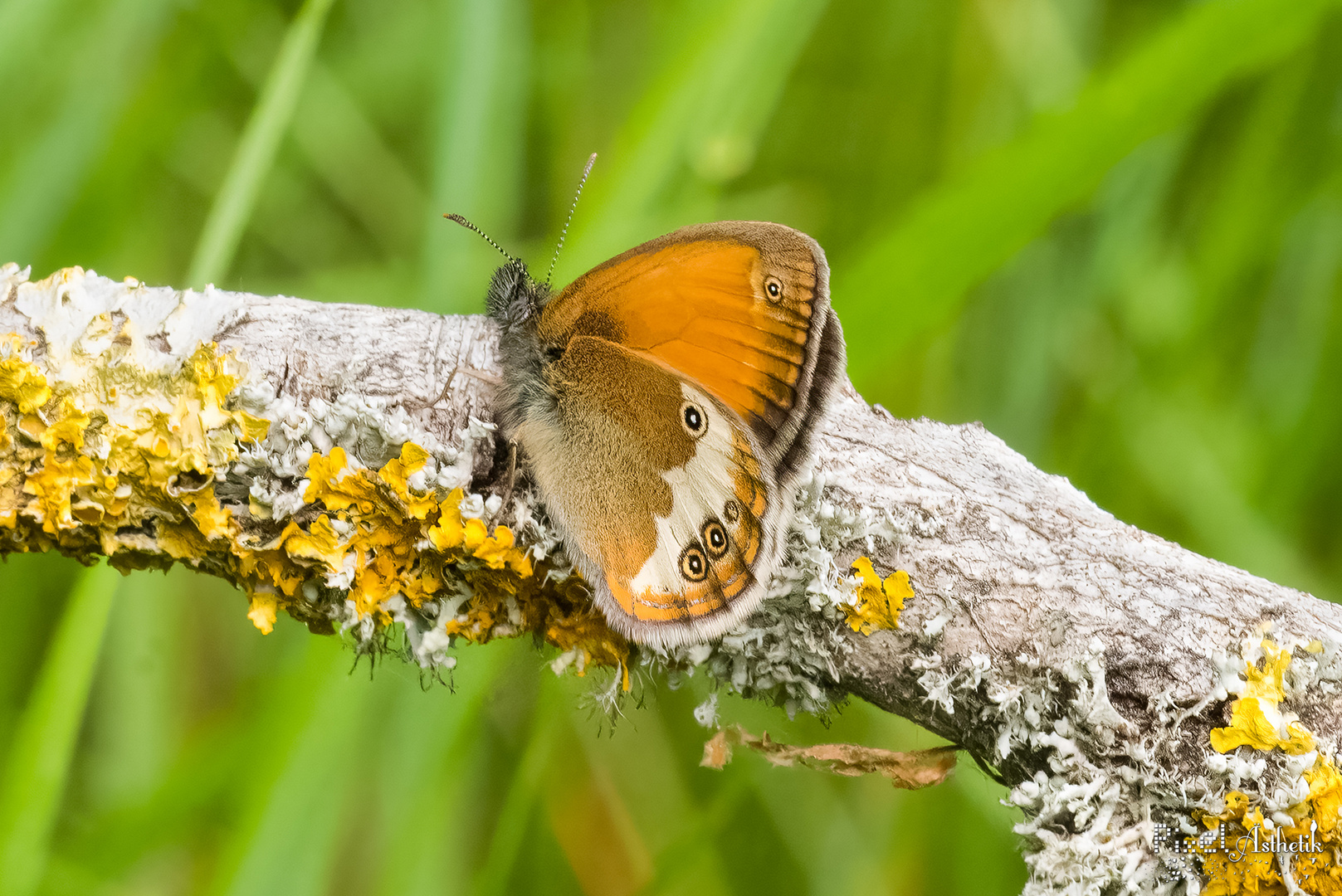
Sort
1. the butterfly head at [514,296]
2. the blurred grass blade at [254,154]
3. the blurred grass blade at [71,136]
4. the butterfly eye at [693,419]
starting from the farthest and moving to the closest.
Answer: the blurred grass blade at [71,136], the blurred grass blade at [254,154], the butterfly head at [514,296], the butterfly eye at [693,419]

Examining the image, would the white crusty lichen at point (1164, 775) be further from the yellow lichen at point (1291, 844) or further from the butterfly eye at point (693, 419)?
the butterfly eye at point (693, 419)

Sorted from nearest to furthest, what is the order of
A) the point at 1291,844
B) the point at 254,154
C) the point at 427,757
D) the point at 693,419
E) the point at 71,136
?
the point at 1291,844 → the point at 693,419 → the point at 427,757 → the point at 254,154 → the point at 71,136

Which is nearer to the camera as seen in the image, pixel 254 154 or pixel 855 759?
pixel 855 759

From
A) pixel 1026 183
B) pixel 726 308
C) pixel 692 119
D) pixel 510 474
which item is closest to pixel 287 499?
pixel 510 474

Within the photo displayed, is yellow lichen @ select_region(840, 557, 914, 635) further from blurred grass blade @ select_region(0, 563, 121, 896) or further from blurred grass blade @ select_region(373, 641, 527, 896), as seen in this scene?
blurred grass blade @ select_region(0, 563, 121, 896)

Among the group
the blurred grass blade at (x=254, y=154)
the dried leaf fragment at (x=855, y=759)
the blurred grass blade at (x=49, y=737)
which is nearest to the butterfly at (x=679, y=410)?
the dried leaf fragment at (x=855, y=759)

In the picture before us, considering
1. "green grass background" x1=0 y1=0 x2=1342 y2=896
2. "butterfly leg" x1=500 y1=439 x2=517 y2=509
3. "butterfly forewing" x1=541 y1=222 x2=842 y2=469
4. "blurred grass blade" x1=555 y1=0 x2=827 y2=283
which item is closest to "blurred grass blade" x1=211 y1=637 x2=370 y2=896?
"green grass background" x1=0 y1=0 x2=1342 y2=896

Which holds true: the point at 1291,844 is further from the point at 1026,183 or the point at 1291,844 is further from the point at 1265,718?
the point at 1026,183
